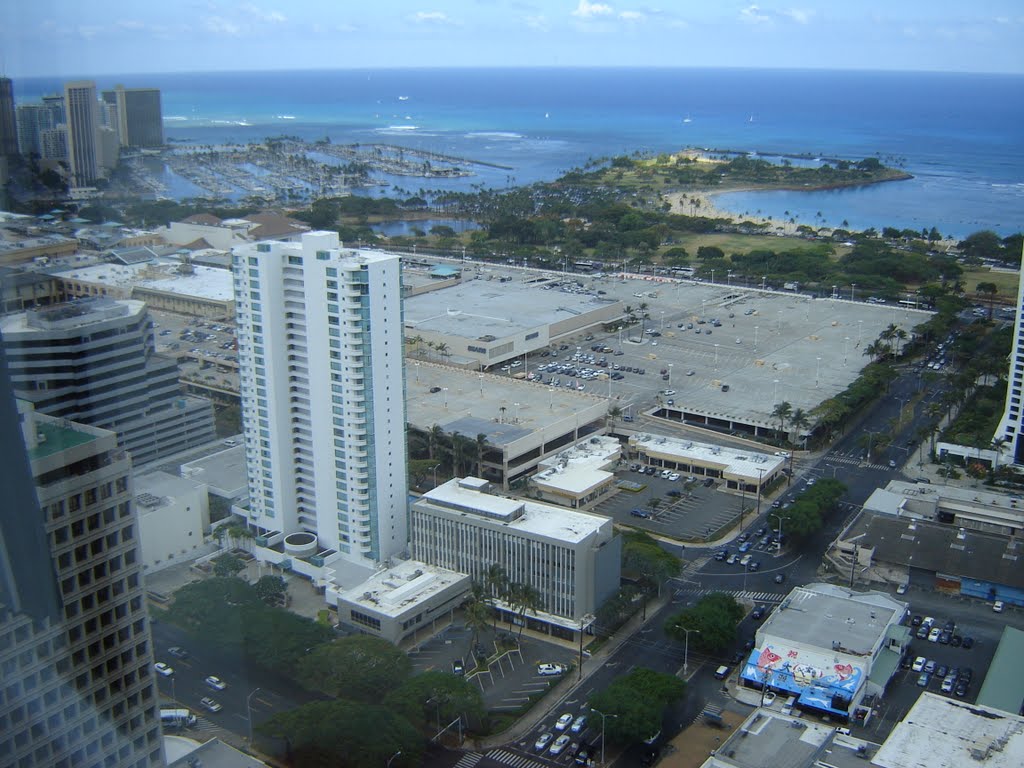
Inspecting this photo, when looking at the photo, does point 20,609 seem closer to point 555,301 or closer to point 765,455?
point 765,455

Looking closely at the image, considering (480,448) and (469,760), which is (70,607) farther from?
(480,448)

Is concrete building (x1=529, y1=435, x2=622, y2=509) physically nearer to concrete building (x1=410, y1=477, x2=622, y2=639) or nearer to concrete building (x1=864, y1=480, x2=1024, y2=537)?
concrete building (x1=410, y1=477, x2=622, y2=639)

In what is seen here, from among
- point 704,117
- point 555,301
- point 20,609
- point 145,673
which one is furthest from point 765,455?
point 704,117

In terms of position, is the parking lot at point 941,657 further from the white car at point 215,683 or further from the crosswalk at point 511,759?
the white car at point 215,683

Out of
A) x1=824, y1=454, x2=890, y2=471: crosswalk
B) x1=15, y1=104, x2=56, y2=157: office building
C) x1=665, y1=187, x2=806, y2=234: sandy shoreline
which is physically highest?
x1=15, y1=104, x2=56, y2=157: office building

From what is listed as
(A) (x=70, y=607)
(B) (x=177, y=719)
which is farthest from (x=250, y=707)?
(A) (x=70, y=607)

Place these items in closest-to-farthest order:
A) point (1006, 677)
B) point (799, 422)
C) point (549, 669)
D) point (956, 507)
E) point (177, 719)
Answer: point (177, 719), point (1006, 677), point (549, 669), point (956, 507), point (799, 422)

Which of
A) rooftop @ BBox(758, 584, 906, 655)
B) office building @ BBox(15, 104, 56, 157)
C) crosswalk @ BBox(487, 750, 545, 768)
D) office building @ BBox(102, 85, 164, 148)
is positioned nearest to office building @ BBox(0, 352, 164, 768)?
office building @ BBox(15, 104, 56, 157)
